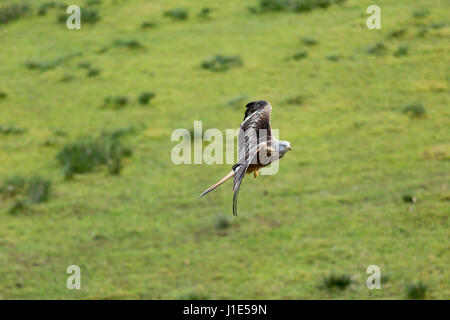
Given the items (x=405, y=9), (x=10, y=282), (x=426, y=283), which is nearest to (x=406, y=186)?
(x=426, y=283)

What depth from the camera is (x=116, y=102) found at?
1688 cm

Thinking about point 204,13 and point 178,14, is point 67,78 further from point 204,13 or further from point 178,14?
point 204,13

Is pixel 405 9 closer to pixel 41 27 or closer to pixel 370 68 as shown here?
pixel 370 68

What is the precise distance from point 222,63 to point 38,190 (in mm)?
6195

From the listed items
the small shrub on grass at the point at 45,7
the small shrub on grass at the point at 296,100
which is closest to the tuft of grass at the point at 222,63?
the small shrub on grass at the point at 296,100

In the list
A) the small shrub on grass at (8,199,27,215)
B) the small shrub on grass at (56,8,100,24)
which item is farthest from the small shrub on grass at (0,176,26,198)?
the small shrub on grass at (56,8,100,24)

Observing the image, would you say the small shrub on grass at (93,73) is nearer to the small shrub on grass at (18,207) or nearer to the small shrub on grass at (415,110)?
the small shrub on grass at (18,207)

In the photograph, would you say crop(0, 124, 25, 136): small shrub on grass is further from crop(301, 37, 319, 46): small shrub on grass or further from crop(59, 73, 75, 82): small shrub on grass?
crop(301, 37, 319, 46): small shrub on grass

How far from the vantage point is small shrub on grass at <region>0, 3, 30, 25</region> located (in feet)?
75.8

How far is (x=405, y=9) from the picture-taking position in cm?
1930

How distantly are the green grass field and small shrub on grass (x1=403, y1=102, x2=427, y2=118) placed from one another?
0.19 ft

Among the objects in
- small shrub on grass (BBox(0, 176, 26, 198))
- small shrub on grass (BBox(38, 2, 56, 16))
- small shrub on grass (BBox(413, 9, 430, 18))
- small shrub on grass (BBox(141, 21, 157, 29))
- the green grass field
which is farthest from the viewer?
small shrub on grass (BBox(38, 2, 56, 16))

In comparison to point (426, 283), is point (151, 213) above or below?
above
